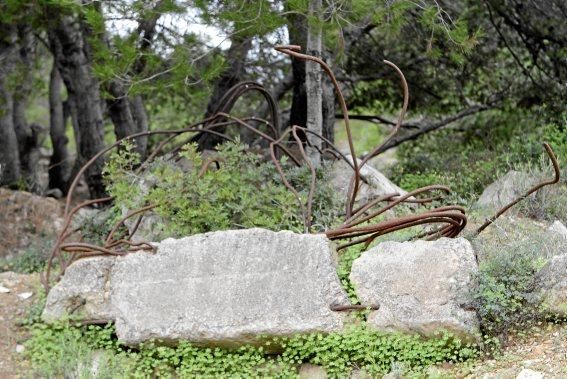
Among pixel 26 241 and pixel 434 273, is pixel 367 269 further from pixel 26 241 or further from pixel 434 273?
pixel 26 241

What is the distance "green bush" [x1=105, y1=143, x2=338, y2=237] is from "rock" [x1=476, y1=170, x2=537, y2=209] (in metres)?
1.19

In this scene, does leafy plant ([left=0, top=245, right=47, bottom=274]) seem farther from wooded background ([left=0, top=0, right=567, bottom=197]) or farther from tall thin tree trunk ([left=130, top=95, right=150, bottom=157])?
tall thin tree trunk ([left=130, top=95, right=150, bottom=157])

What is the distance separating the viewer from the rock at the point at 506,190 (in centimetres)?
651

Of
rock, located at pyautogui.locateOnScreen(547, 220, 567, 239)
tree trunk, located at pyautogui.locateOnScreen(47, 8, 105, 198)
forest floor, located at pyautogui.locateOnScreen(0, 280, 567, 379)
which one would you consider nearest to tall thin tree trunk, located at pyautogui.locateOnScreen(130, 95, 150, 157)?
tree trunk, located at pyautogui.locateOnScreen(47, 8, 105, 198)

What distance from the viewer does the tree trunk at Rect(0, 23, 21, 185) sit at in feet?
34.3

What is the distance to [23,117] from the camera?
12.6 meters

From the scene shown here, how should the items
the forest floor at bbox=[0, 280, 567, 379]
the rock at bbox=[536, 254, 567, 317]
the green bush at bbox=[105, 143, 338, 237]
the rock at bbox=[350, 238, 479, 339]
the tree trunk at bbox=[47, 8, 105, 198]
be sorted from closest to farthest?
1. the forest floor at bbox=[0, 280, 567, 379]
2. the rock at bbox=[536, 254, 567, 317]
3. the rock at bbox=[350, 238, 479, 339]
4. the green bush at bbox=[105, 143, 338, 237]
5. the tree trunk at bbox=[47, 8, 105, 198]

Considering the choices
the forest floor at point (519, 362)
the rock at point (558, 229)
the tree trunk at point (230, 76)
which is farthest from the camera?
the tree trunk at point (230, 76)

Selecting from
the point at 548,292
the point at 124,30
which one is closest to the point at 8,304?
the point at 124,30

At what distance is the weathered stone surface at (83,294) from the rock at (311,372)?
1.29m

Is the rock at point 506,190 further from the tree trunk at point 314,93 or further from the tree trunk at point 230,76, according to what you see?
the tree trunk at point 230,76

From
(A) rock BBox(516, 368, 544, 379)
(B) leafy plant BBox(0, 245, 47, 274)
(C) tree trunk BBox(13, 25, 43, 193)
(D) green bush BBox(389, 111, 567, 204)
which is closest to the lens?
(A) rock BBox(516, 368, 544, 379)

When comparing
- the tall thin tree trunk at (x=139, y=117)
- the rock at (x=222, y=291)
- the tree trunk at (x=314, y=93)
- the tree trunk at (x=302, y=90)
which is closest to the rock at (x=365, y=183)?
the tree trunk at (x=314, y=93)

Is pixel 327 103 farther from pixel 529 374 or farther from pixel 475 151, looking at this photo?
pixel 529 374
